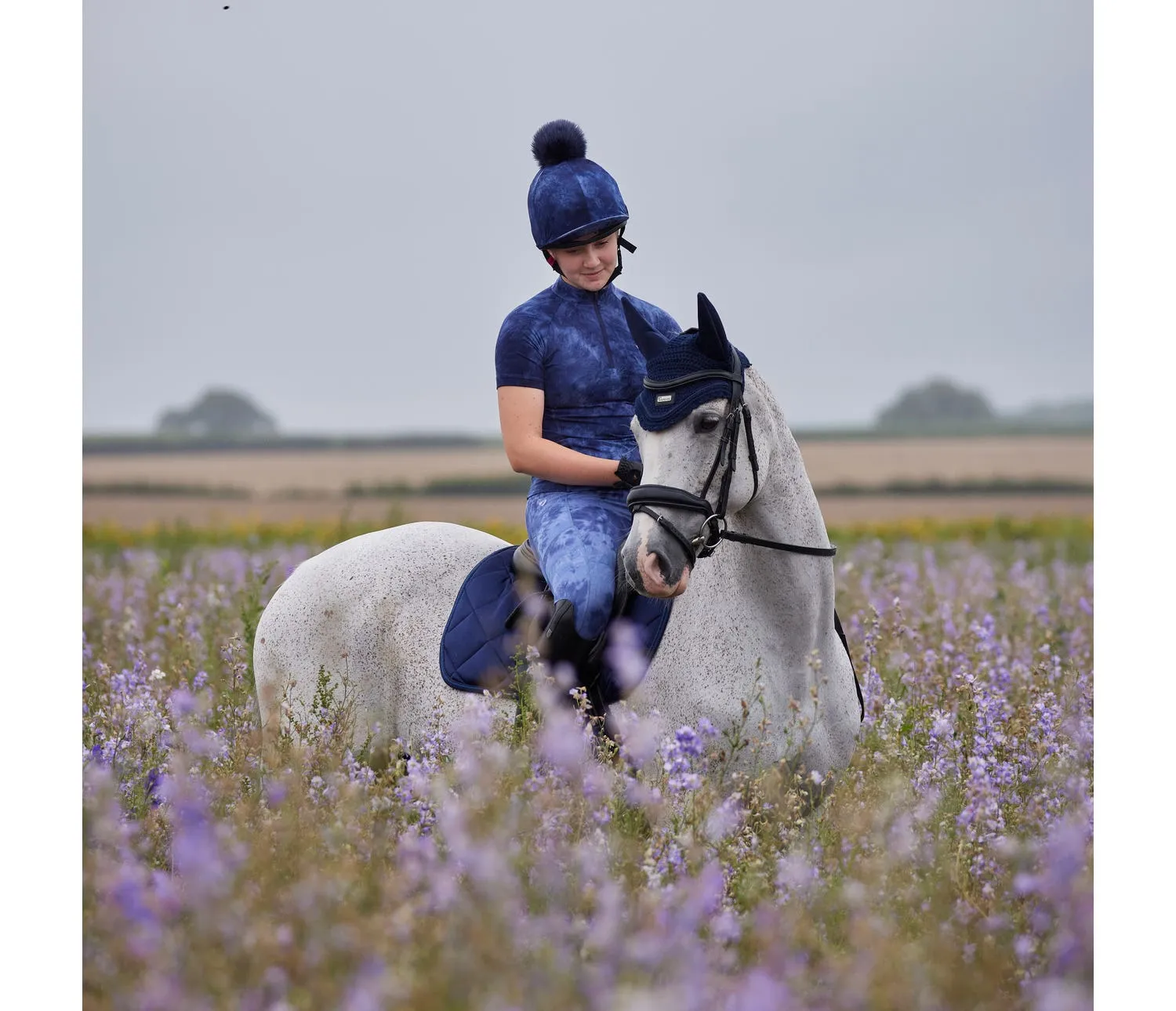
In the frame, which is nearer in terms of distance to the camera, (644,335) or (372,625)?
(644,335)

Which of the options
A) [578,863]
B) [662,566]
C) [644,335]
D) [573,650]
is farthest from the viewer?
[573,650]

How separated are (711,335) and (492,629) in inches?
52.7

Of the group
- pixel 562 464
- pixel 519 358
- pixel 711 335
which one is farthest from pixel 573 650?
pixel 711 335

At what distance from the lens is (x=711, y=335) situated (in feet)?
11.0

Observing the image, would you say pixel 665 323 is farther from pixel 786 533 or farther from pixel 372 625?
pixel 372 625

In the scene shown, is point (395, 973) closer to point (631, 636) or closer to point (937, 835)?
point (631, 636)

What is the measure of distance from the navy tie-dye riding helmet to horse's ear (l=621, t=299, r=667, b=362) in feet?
1.53

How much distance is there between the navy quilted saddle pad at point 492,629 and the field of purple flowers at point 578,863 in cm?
22

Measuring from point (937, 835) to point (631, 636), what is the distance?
116cm

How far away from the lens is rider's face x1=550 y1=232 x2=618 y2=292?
4.02 m

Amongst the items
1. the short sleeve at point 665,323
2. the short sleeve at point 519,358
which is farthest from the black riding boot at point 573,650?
the short sleeve at point 665,323

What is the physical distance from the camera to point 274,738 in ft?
13.9

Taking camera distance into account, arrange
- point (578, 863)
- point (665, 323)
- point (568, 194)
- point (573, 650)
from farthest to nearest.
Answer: point (665, 323), point (568, 194), point (573, 650), point (578, 863)

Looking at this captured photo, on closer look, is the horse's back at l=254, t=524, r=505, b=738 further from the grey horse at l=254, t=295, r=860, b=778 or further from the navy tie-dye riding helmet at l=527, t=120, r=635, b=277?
the navy tie-dye riding helmet at l=527, t=120, r=635, b=277
